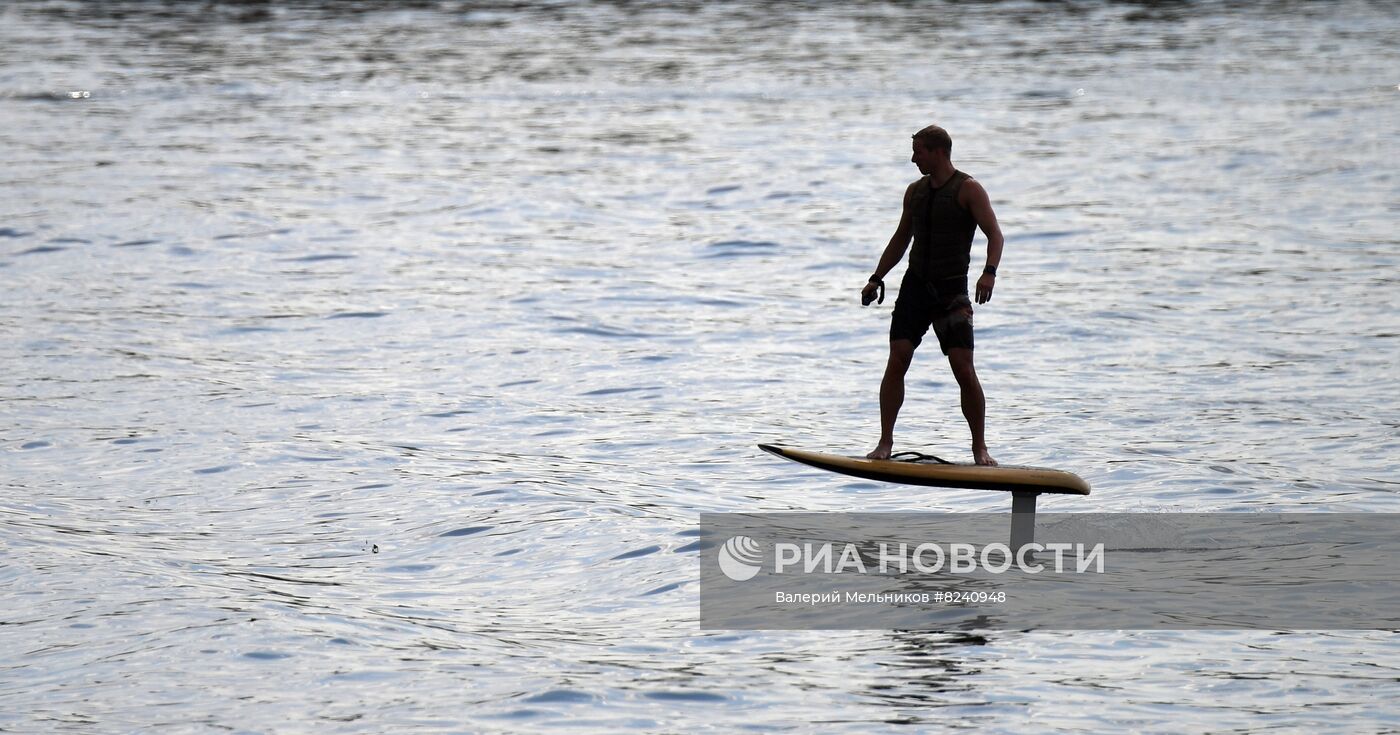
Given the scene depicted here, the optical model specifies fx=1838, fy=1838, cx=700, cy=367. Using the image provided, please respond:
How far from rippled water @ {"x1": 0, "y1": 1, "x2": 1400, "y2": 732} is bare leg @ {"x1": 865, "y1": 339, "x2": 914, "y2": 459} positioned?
1.20m

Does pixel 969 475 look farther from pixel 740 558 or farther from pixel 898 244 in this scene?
pixel 740 558

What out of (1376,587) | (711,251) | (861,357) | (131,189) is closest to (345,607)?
(1376,587)

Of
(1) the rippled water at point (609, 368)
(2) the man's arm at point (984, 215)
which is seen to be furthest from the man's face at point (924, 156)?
(1) the rippled water at point (609, 368)

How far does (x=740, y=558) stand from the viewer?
13.2 m

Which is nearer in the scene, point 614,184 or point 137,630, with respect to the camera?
point 137,630

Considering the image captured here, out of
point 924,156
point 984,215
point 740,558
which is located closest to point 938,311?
point 984,215

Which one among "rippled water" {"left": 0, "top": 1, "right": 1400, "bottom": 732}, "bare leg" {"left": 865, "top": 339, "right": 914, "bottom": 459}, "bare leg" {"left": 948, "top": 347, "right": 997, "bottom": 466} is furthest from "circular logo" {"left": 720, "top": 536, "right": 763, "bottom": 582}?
"bare leg" {"left": 948, "top": 347, "right": 997, "bottom": 466}

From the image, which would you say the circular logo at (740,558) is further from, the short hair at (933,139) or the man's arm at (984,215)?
the short hair at (933,139)

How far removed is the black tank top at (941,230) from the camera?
11430 mm

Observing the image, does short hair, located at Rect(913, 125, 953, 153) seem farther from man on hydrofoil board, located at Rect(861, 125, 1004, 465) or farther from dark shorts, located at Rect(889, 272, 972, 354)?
dark shorts, located at Rect(889, 272, 972, 354)

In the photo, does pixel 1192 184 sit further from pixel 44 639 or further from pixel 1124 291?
pixel 44 639

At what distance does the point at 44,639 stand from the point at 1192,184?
2427cm

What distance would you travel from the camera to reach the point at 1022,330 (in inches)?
867

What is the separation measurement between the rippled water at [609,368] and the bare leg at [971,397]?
121 centimetres
